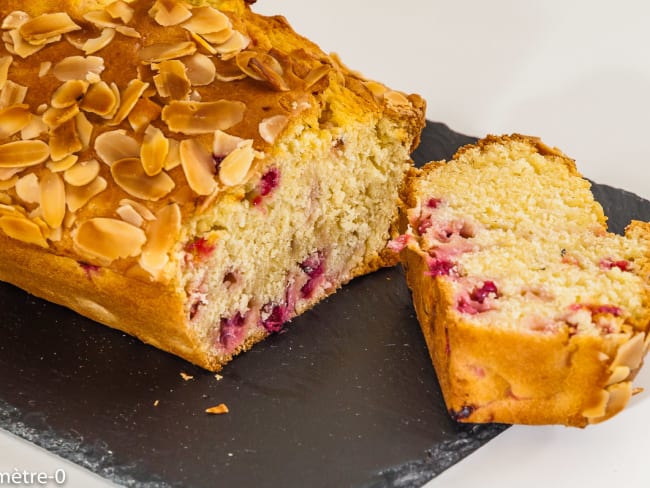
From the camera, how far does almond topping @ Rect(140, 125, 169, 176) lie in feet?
11.5

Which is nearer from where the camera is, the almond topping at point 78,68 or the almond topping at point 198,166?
the almond topping at point 198,166

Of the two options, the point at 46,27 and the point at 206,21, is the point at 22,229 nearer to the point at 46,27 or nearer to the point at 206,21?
the point at 46,27

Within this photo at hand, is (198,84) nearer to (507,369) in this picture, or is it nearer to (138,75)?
(138,75)

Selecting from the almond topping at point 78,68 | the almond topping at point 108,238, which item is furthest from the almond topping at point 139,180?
the almond topping at point 78,68

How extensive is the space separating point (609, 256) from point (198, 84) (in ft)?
4.89

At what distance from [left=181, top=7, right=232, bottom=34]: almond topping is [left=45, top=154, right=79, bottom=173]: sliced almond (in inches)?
26.8

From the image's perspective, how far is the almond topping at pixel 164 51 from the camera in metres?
3.84

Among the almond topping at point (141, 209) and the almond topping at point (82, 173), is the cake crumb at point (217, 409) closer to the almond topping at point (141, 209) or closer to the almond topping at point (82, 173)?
the almond topping at point (141, 209)

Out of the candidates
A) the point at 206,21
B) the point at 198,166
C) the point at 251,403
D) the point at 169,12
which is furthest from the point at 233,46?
the point at 251,403

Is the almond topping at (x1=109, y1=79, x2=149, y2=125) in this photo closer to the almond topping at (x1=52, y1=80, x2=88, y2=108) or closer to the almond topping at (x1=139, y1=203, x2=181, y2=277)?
the almond topping at (x1=52, y1=80, x2=88, y2=108)

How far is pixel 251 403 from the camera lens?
363 cm

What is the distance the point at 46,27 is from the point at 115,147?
683 millimetres

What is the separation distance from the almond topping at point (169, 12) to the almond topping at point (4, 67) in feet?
1.72

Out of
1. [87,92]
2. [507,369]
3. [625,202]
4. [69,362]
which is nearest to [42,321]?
[69,362]
